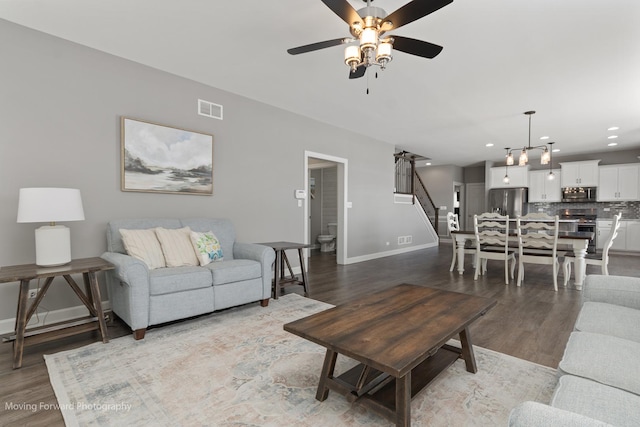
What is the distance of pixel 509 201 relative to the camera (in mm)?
9141

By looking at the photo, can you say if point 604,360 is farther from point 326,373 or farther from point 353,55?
point 353,55

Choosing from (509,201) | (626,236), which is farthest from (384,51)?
(626,236)

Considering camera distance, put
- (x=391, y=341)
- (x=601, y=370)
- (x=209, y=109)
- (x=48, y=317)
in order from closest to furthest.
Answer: (x=601, y=370) < (x=391, y=341) < (x=48, y=317) < (x=209, y=109)

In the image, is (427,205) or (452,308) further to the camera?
(427,205)

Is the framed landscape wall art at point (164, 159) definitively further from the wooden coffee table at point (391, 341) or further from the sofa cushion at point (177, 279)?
the wooden coffee table at point (391, 341)

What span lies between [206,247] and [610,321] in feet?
10.6

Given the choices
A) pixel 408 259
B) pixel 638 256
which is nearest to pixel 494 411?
pixel 408 259

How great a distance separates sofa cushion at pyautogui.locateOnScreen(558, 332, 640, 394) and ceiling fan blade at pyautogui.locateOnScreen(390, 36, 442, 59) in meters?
1.97

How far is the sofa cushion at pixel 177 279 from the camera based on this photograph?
2633 mm

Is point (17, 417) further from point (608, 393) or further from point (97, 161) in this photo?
point (608, 393)

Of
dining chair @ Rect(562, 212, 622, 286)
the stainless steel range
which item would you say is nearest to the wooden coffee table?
dining chair @ Rect(562, 212, 622, 286)

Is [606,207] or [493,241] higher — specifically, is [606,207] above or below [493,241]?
above

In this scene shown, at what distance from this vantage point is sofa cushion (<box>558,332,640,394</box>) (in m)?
1.17

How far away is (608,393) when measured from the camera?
1.08 metres
